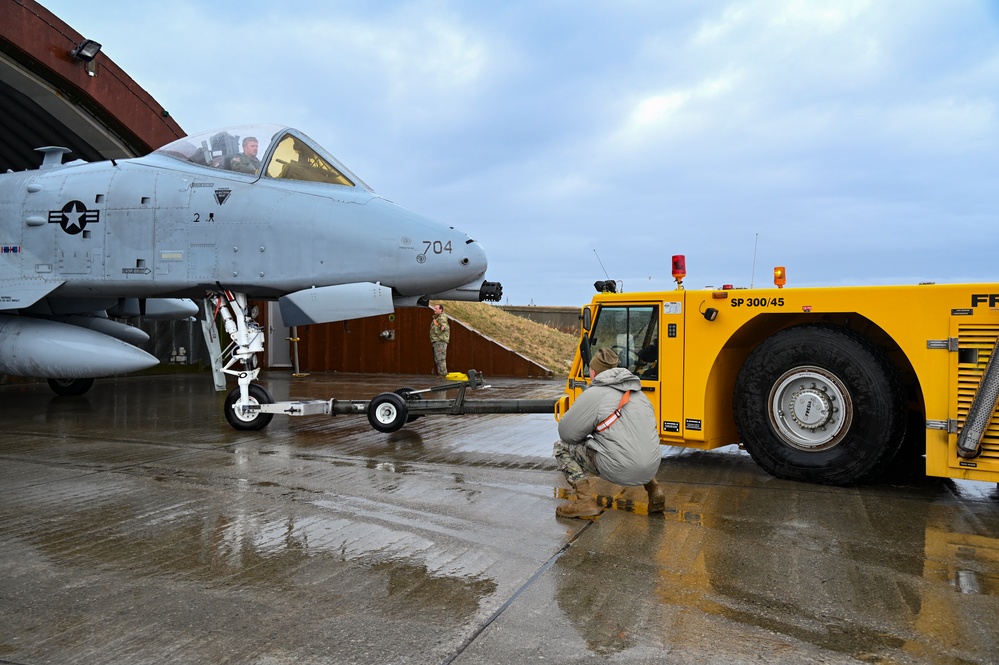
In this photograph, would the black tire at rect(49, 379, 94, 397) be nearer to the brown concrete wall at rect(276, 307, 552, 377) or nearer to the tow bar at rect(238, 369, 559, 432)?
the tow bar at rect(238, 369, 559, 432)

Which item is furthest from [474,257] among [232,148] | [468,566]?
[468,566]

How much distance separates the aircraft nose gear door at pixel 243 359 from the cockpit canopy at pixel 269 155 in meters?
1.58

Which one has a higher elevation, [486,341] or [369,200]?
[369,200]

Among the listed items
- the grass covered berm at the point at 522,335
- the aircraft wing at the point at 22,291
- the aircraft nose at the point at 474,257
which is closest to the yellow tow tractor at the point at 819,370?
the aircraft nose at the point at 474,257

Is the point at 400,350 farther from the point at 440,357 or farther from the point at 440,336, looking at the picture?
the point at 440,336

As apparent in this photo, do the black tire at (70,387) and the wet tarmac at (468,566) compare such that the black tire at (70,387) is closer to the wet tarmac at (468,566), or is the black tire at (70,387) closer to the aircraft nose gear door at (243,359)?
the aircraft nose gear door at (243,359)

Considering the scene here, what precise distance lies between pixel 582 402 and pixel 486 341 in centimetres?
1424

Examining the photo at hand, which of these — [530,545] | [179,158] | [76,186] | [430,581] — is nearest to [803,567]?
[530,545]

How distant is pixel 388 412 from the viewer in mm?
8391

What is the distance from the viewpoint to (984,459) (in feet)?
16.3

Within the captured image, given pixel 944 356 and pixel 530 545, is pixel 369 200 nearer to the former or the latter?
A: pixel 530 545

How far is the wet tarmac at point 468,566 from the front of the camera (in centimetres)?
290

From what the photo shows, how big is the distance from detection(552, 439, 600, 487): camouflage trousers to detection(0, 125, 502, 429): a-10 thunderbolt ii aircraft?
12.4 ft

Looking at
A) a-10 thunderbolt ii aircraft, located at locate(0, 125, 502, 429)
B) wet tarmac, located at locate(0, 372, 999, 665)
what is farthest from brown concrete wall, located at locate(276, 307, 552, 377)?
wet tarmac, located at locate(0, 372, 999, 665)
